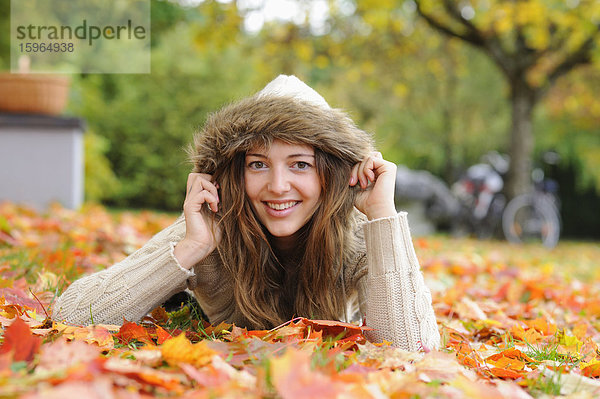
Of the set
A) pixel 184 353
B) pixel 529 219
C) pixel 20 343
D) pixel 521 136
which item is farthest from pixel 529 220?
pixel 20 343

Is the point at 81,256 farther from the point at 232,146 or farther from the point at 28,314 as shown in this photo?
the point at 232,146

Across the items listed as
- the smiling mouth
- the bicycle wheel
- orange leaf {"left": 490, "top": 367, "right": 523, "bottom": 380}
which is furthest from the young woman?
the bicycle wheel

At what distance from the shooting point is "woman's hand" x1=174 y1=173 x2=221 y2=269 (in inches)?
82.4

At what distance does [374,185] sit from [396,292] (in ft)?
1.28

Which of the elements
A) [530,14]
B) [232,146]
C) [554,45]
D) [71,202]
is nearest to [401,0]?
[530,14]

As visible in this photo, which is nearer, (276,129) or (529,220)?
(276,129)

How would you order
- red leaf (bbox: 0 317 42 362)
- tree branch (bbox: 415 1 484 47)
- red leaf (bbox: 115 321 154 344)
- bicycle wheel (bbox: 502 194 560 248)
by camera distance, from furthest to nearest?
bicycle wheel (bbox: 502 194 560 248)
tree branch (bbox: 415 1 484 47)
red leaf (bbox: 115 321 154 344)
red leaf (bbox: 0 317 42 362)

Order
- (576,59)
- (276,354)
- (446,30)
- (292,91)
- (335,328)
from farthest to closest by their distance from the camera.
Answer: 1. (576,59)
2. (446,30)
3. (292,91)
4. (335,328)
5. (276,354)

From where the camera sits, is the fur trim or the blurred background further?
the blurred background

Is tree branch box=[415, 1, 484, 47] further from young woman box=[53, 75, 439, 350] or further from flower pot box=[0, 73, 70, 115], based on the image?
young woman box=[53, 75, 439, 350]

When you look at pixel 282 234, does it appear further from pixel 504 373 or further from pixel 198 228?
pixel 504 373

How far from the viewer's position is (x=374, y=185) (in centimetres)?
214

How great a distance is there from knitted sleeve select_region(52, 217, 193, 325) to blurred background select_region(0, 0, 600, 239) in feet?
13.5

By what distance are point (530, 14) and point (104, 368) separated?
771 cm
